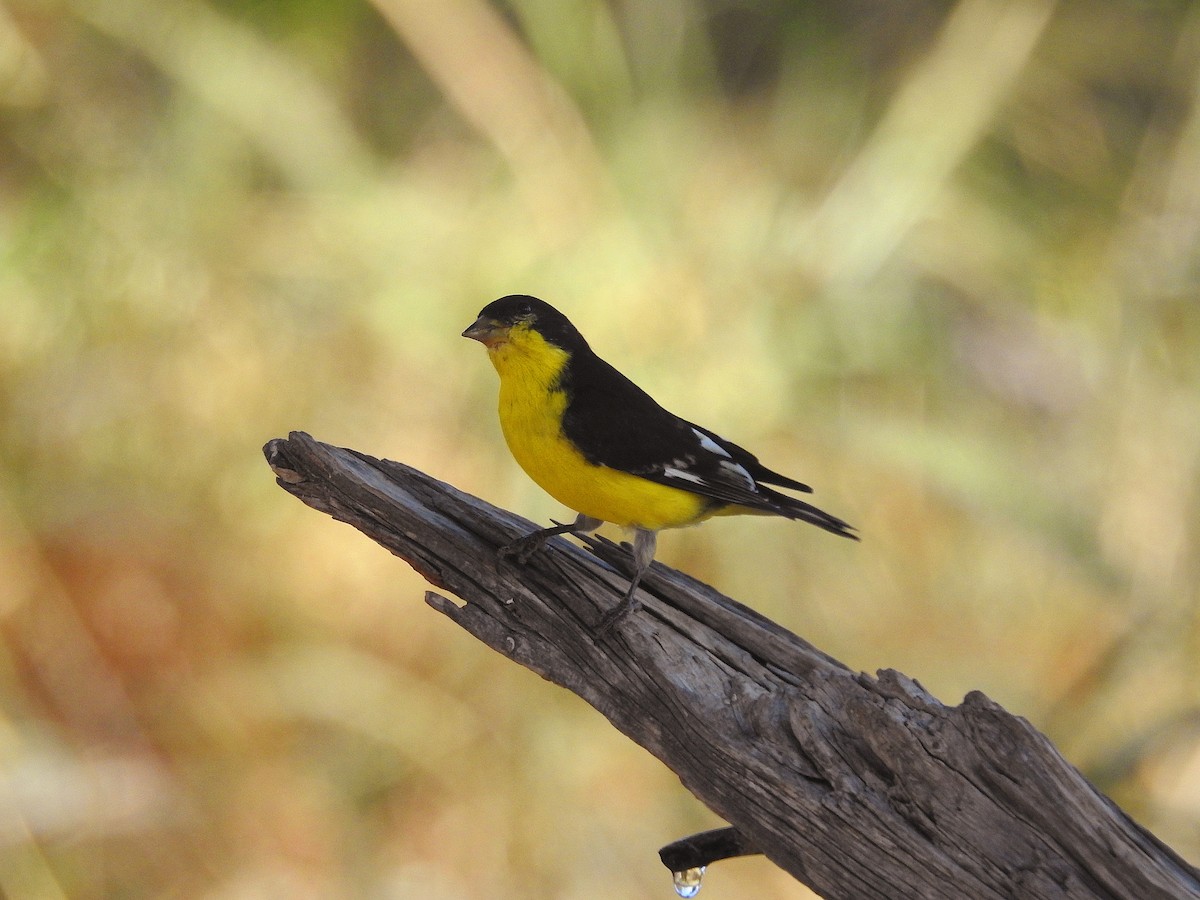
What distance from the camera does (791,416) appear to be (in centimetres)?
506

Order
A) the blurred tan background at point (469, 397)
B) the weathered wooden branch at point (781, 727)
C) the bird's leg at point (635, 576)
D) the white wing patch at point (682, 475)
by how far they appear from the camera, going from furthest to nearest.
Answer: the blurred tan background at point (469, 397) < the white wing patch at point (682, 475) < the bird's leg at point (635, 576) < the weathered wooden branch at point (781, 727)

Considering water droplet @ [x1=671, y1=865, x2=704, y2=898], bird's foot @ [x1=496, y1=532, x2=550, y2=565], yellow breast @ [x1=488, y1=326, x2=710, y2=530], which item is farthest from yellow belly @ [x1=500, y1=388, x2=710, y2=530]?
water droplet @ [x1=671, y1=865, x2=704, y2=898]

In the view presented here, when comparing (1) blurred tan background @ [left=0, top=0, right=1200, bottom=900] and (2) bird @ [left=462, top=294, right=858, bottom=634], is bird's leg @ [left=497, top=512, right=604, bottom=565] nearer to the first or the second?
(2) bird @ [left=462, top=294, right=858, bottom=634]

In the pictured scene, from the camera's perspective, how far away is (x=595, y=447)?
2652 mm

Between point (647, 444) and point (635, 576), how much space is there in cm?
31

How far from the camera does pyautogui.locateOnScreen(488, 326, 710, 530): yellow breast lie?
8.77 feet

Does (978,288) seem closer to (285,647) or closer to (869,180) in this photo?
(869,180)

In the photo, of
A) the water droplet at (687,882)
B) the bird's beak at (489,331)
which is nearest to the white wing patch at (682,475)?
the bird's beak at (489,331)

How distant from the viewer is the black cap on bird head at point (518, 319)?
277 centimetres

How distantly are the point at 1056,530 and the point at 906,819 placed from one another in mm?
3332

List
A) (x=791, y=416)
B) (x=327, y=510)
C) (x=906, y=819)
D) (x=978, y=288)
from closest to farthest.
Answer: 1. (x=906, y=819)
2. (x=327, y=510)
3. (x=791, y=416)
4. (x=978, y=288)

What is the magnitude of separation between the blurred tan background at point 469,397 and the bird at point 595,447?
1.99 m

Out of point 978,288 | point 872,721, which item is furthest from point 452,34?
point 872,721

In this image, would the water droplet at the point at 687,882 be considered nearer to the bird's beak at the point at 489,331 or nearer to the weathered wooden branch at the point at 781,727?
the weathered wooden branch at the point at 781,727
